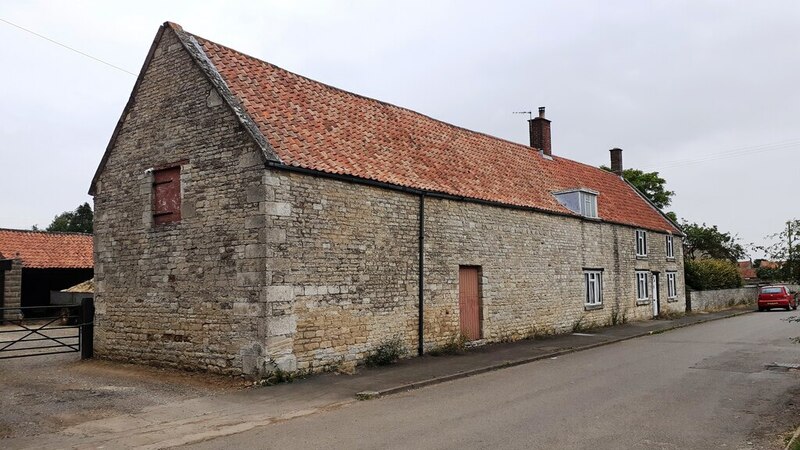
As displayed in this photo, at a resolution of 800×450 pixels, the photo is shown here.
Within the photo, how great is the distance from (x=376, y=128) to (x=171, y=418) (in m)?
9.89

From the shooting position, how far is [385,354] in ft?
43.7

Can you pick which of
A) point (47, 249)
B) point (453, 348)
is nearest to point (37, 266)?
point (47, 249)

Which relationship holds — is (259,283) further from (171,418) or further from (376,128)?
(376,128)

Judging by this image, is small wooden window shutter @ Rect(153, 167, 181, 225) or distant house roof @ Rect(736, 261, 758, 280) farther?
distant house roof @ Rect(736, 261, 758, 280)

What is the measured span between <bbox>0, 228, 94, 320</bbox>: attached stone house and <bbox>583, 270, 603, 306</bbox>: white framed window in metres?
24.6

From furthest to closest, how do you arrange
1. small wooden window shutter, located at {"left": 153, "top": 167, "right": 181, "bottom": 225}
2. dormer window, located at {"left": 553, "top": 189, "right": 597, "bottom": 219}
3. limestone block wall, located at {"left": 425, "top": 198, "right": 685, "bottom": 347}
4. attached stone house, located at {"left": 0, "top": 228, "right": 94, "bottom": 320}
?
attached stone house, located at {"left": 0, "top": 228, "right": 94, "bottom": 320}, dormer window, located at {"left": 553, "top": 189, "right": 597, "bottom": 219}, limestone block wall, located at {"left": 425, "top": 198, "right": 685, "bottom": 347}, small wooden window shutter, located at {"left": 153, "top": 167, "right": 181, "bottom": 225}

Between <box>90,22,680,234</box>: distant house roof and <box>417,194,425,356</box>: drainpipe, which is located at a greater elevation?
<box>90,22,680,234</box>: distant house roof

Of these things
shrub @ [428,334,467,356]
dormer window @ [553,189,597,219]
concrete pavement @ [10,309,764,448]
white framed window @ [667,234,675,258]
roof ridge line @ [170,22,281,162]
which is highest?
roof ridge line @ [170,22,281,162]

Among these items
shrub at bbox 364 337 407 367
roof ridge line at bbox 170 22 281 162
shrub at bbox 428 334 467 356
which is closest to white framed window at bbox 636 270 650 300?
shrub at bbox 428 334 467 356

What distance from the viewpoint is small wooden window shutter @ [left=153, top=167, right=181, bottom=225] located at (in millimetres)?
13406

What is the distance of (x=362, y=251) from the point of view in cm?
1322

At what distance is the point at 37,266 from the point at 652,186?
42.2 meters

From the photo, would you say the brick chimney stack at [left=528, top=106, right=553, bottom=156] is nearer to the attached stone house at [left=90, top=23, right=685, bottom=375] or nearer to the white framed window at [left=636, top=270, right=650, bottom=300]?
the white framed window at [left=636, top=270, right=650, bottom=300]

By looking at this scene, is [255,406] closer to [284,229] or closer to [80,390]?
[284,229]
